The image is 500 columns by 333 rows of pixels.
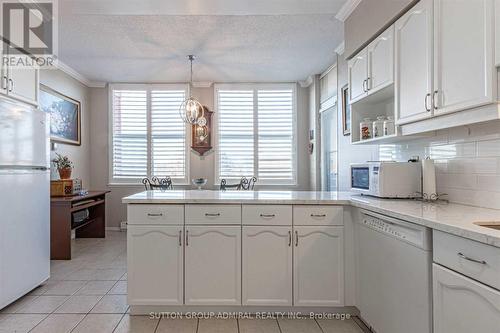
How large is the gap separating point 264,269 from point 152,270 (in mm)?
833

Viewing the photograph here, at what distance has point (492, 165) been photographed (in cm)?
180

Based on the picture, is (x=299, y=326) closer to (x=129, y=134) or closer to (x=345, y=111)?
(x=345, y=111)

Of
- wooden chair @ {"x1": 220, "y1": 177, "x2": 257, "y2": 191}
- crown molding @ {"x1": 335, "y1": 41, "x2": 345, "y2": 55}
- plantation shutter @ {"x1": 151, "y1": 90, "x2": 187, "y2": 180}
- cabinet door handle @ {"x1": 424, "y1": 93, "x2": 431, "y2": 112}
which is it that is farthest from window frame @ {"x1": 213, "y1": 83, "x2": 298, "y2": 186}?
cabinet door handle @ {"x1": 424, "y1": 93, "x2": 431, "y2": 112}

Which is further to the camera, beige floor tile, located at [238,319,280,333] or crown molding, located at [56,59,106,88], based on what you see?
crown molding, located at [56,59,106,88]

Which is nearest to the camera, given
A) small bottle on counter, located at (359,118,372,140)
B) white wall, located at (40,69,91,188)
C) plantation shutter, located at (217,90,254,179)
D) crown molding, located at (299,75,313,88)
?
small bottle on counter, located at (359,118,372,140)

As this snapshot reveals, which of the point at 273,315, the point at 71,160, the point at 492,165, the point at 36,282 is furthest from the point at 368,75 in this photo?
the point at 71,160

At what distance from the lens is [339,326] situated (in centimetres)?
226

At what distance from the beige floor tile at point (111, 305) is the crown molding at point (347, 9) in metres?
3.17

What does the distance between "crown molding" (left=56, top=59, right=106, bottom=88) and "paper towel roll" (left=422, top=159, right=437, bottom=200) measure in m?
4.82

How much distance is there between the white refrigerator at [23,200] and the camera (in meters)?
2.40

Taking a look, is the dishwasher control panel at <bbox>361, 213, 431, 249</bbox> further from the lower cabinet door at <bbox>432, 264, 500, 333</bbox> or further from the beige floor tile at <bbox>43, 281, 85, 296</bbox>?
the beige floor tile at <bbox>43, 281, 85, 296</bbox>

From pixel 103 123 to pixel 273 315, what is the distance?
4.73m

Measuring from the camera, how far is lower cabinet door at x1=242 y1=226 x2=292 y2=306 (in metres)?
2.33

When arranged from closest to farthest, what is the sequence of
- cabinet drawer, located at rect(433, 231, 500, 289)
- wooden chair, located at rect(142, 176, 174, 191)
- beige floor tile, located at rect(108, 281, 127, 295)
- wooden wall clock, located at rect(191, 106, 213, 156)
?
cabinet drawer, located at rect(433, 231, 500, 289) < beige floor tile, located at rect(108, 281, 127, 295) < wooden chair, located at rect(142, 176, 174, 191) < wooden wall clock, located at rect(191, 106, 213, 156)
